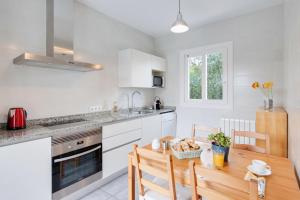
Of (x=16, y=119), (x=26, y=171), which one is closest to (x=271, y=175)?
(x=26, y=171)

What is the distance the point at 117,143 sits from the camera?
91.5 inches

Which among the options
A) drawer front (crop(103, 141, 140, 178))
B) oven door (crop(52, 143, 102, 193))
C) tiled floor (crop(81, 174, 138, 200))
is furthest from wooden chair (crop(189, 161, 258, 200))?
drawer front (crop(103, 141, 140, 178))

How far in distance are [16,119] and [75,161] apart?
30.3 inches

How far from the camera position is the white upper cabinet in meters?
2.96

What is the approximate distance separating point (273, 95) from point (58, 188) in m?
3.24

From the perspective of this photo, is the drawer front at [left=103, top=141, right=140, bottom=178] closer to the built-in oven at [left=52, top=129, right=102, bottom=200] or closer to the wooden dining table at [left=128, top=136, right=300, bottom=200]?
the built-in oven at [left=52, top=129, right=102, bottom=200]

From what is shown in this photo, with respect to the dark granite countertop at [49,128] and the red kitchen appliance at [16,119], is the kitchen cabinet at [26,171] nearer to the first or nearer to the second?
A: the dark granite countertop at [49,128]

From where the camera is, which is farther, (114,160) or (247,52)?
(247,52)

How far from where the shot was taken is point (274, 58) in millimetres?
2578

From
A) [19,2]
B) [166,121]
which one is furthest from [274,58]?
[19,2]

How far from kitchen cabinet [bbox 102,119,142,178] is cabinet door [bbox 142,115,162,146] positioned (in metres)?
0.21

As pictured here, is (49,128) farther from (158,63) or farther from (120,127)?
(158,63)

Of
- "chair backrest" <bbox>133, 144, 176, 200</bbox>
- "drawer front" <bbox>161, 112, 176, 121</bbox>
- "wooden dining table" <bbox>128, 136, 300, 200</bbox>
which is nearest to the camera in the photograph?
"wooden dining table" <bbox>128, 136, 300, 200</bbox>

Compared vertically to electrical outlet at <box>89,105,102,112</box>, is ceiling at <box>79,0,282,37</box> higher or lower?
higher
